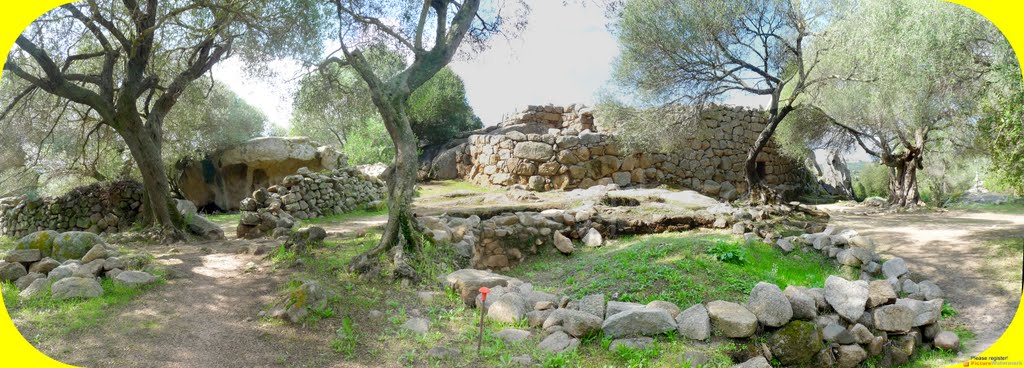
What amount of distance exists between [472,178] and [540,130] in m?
3.83

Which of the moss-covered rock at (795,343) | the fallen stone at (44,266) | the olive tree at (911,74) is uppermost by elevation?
the olive tree at (911,74)

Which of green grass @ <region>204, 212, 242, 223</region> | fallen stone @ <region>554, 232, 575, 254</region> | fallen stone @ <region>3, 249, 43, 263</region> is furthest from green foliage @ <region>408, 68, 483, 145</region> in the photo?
fallen stone @ <region>3, 249, 43, 263</region>

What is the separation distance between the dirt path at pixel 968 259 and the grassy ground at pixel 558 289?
1.56m

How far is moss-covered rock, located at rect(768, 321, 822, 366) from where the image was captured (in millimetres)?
5480

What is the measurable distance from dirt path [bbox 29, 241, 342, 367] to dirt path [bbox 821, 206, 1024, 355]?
23.3ft

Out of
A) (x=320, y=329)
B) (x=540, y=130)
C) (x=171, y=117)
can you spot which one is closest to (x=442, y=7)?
(x=320, y=329)

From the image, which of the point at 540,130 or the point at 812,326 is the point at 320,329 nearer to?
the point at 812,326

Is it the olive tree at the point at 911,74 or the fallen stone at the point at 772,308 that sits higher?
the olive tree at the point at 911,74

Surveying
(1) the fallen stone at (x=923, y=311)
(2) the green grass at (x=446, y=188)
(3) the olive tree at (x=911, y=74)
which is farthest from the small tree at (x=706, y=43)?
(1) the fallen stone at (x=923, y=311)

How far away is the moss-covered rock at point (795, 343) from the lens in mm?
5480

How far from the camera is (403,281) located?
23.0ft

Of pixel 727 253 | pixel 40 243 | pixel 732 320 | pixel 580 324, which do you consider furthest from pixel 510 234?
pixel 40 243

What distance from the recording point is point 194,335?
5402mm

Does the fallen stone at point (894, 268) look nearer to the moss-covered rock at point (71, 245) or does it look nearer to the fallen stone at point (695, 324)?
the fallen stone at point (695, 324)
